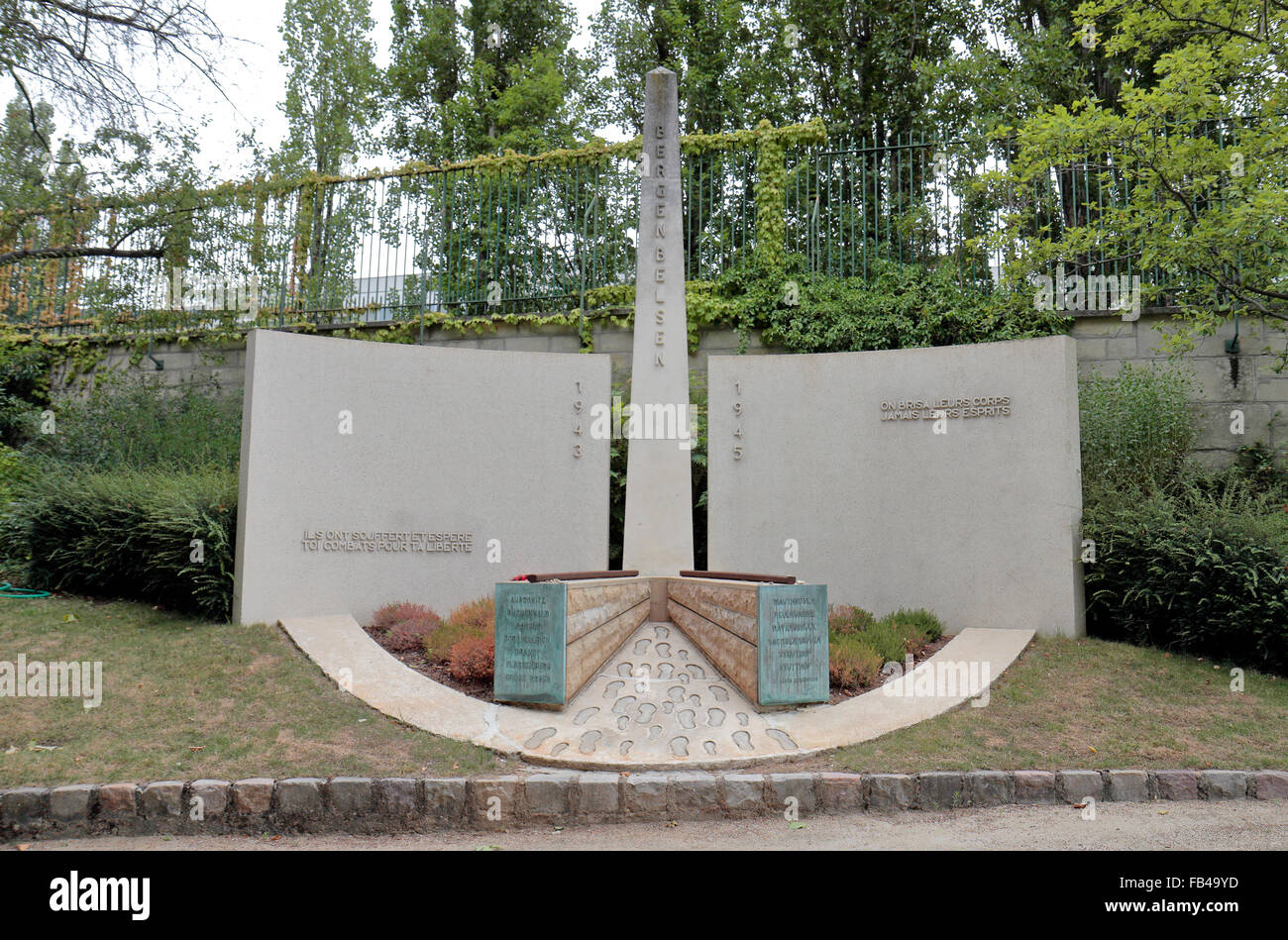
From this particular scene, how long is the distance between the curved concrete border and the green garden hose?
8.43 ft

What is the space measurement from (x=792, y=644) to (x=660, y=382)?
3472 millimetres

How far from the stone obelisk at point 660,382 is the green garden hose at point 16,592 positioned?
18.0 ft

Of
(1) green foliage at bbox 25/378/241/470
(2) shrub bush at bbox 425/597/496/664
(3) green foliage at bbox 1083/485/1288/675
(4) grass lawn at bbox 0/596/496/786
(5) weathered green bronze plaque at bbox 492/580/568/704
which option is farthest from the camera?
(1) green foliage at bbox 25/378/241/470

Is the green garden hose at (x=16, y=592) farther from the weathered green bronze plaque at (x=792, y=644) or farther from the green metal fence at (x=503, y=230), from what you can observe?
the weathered green bronze plaque at (x=792, y=644)

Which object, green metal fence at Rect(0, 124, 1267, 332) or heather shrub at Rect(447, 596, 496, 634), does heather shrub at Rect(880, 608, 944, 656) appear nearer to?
heather shrub at Rect(447, 596, 496, 634)

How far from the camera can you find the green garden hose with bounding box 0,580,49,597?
834 centimetres

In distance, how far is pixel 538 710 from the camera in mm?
6508

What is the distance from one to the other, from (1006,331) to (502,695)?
7.29 meters

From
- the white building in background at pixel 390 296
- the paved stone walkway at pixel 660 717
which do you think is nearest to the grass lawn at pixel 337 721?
the paved stone walkway at pixel 660 717

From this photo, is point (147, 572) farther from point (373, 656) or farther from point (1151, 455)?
point (1151, 455)

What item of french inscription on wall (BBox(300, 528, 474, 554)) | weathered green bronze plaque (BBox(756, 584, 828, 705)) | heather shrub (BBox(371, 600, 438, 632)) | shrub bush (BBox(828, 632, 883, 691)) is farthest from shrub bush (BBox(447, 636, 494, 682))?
shrub bush (BBox(828, 632, 883, 691))

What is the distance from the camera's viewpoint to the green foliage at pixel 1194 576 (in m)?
7.09

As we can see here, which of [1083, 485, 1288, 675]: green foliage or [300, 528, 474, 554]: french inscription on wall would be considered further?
[300, 528, 474, 554]: french inscription on wall

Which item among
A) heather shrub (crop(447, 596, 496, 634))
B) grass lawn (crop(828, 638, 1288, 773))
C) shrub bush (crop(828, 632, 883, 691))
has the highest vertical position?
heather shrub (crop(447, 596, 496, 634))
